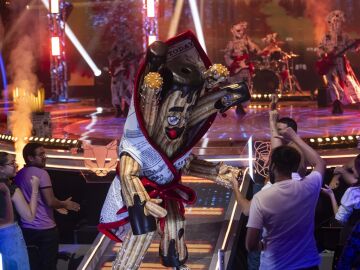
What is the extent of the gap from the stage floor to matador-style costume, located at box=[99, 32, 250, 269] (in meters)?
3.71

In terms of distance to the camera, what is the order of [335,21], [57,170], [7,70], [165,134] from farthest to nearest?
[7,70]
[335,21]
[57,170]
[165,134]

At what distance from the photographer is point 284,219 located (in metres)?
Answer: 3.51

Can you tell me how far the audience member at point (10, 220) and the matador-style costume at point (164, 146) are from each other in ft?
2.45

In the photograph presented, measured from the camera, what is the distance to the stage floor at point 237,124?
9469mm

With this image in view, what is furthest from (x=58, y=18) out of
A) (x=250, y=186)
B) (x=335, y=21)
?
(x=250, y=186)

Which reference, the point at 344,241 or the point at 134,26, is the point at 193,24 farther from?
the point at 344,241

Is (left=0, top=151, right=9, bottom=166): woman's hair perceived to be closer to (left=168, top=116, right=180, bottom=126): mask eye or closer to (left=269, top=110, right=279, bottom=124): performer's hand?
(left=168, top=116, right=180, bottom=126): mask eye

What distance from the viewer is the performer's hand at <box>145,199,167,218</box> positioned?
11.6ft

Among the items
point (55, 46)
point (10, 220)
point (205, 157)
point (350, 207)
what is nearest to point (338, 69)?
point (205, 157)

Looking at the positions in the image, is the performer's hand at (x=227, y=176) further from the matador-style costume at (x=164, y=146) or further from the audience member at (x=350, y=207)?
the audience member at (x=350, y=207)

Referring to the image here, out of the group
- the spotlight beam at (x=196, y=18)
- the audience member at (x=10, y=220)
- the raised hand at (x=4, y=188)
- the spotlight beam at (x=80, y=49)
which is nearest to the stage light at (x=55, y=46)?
the spotlight beam at (x=80, y=49)

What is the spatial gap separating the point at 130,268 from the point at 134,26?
15.3m

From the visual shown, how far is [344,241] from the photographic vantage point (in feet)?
14.6

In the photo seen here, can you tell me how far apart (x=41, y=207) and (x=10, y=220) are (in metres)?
0.76
